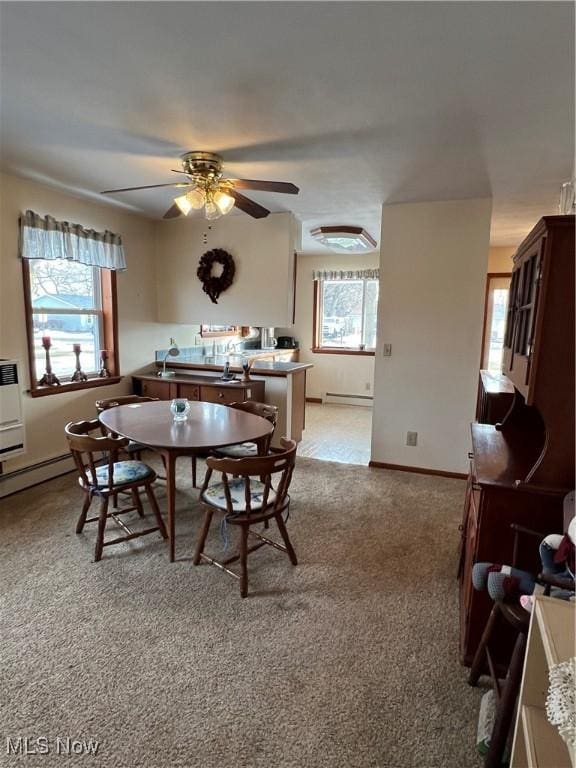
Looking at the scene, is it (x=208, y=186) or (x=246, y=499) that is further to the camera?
(x=208, y=186)

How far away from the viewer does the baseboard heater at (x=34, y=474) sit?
3.39 meters

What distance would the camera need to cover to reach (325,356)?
7.05 metres

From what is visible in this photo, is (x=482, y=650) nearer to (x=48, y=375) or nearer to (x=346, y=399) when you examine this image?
(x=48, y=375)

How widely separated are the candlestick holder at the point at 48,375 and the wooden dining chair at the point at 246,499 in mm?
2137

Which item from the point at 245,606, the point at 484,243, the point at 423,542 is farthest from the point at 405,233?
the point at 245,606

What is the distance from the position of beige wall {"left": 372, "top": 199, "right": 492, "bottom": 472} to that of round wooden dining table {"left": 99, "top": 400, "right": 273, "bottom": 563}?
1.63 m

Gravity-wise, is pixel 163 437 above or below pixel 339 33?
below

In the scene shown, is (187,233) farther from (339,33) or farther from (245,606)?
(245,606)

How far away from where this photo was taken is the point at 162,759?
4.58 feet

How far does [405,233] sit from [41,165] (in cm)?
292

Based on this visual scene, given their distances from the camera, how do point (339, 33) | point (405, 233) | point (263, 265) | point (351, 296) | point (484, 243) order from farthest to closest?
point (351, 296) → point (263, 265) → point (405, 233) → point (484, 243) → point (339, 33)

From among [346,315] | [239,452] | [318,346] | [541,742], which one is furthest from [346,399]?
[541,742]

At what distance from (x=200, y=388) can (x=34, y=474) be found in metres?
1.64
